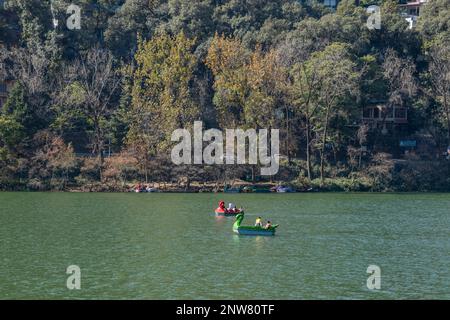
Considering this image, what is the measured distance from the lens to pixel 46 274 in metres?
43.8

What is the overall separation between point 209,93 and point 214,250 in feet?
190

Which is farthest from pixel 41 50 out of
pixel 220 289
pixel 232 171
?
pixel 220 289

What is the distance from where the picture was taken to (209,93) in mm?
108438

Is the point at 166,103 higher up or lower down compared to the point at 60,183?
higher up

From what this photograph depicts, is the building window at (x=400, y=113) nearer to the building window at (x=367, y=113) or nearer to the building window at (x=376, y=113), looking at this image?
the building window at (x=376, y=113)

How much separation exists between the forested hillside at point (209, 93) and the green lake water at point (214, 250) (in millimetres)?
15204

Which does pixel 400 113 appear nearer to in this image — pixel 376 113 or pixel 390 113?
pixel 390 113

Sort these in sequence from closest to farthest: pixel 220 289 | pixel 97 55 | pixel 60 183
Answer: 1. pixel 220 289
2. pixel 60 183
3. pixel 97 55

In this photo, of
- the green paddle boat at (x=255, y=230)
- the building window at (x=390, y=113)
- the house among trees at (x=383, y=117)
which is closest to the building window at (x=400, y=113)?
the house among trees at (x=383, y=117)

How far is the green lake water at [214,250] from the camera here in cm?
4109

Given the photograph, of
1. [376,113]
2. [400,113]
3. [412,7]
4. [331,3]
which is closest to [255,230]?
[400,113]

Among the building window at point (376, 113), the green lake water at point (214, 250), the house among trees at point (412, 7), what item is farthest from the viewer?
the house among trees at point (412, 7)
